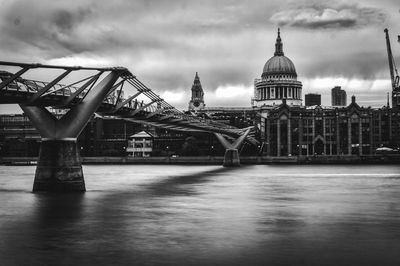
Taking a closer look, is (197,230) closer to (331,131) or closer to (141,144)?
(331,131)

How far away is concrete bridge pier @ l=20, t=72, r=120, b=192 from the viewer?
4569 centimetres

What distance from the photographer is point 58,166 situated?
46.5m

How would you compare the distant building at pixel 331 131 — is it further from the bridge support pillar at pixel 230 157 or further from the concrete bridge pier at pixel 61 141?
the concrete bridge pier at pixel 61 141

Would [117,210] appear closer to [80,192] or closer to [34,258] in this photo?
[80,192]

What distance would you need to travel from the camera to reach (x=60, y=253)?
79.7ft

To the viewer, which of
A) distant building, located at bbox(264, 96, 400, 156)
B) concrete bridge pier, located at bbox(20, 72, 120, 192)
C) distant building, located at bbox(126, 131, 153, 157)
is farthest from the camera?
distant building, located at bbox(126, 131, 153, 157)

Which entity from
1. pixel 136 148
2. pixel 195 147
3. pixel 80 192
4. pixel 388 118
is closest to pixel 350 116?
pixel 388 118

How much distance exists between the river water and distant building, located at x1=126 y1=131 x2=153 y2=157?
142 m

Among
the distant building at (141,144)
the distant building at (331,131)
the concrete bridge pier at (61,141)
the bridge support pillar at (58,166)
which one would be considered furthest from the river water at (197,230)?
the distant building at (141,144)

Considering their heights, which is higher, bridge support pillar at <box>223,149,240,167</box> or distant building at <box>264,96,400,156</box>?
distant building at <box>264,96,400,156</box>

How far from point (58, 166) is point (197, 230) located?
61.5 feet

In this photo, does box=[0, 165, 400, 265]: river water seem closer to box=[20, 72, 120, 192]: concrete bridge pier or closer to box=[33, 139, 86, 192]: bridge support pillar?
box=[33, 139, 86, 192]: bridge support pillar

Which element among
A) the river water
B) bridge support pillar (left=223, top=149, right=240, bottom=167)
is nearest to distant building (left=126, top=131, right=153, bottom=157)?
bridge support pillar (left=223, top=149, right=240, bottom=167)

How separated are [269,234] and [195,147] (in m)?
149
